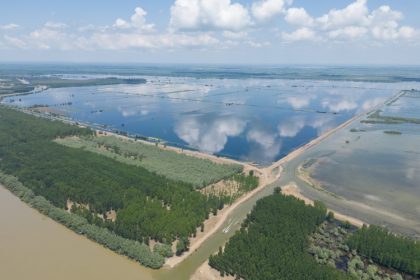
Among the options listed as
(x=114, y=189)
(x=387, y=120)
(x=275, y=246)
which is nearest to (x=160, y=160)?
(x=114, y=189)

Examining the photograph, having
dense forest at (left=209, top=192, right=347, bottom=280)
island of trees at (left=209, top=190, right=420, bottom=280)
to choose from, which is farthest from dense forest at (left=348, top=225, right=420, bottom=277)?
dense forest at (left=209, top=192, right=347, bottom=280)

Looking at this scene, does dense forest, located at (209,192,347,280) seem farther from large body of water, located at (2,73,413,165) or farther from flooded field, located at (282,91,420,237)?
large body of water, located at (2,73,413,165)

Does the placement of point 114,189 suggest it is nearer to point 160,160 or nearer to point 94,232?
point 94,232

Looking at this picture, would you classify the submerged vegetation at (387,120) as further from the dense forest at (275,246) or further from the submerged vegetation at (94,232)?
the submerged vegetation at (94,232)

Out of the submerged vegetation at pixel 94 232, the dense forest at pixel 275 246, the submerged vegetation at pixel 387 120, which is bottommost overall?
the submerged vegetation at pixel 94 232

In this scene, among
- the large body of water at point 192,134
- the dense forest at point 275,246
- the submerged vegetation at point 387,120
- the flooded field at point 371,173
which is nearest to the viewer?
the dense forest at point 275,246

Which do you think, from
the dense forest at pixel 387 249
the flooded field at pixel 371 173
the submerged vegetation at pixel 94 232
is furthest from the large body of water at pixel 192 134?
the dense forest at pixel 387 249
